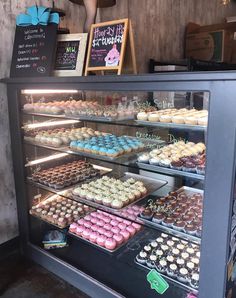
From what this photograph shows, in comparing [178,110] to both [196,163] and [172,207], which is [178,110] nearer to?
[196,163]

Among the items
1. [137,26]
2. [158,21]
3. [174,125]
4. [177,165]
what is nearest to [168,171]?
[177,165]

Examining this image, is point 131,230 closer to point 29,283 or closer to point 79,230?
point 79,230

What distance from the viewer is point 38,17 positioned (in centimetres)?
229

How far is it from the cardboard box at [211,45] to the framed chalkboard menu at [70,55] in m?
2.78

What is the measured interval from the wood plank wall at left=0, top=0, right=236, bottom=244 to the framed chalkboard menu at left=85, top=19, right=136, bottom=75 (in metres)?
0.82

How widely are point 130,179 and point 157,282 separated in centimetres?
90

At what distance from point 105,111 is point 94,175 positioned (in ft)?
2.50

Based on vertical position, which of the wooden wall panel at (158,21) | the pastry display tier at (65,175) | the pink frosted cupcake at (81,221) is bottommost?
the pink frosted cupcake at (81,221)

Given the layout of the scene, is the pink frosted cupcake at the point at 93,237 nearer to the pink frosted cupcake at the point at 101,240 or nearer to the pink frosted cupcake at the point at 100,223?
the pink frosted cupcake at the point at 101,240

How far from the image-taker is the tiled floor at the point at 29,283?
218cm

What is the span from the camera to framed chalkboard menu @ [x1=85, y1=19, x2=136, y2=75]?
2.01 m

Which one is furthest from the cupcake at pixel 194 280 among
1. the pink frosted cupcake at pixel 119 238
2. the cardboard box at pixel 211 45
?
the cardboard box at pixel 211 45

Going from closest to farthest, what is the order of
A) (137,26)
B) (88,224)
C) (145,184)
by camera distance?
(88,224) → (145,184) → (137,26)

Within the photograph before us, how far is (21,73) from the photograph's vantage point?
2.36 m
